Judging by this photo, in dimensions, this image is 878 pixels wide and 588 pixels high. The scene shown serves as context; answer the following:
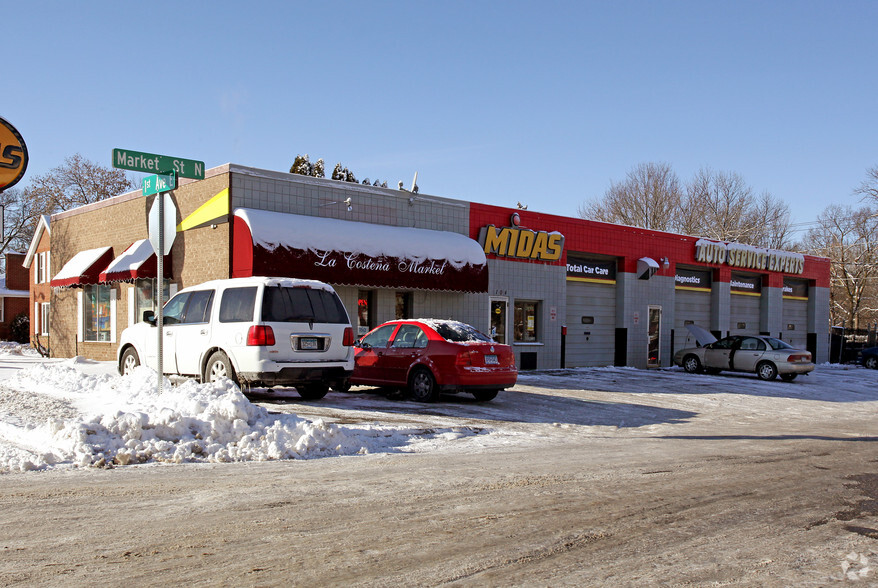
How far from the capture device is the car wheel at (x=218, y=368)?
1214cm

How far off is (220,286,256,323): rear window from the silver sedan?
17.6m

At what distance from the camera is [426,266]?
66.3ft

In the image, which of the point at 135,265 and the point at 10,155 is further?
the point at 135,265

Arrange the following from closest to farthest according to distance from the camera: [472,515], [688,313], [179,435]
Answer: [472,515]
[179,435]
[688,313]

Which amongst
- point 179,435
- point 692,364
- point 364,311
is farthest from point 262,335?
point 692,364

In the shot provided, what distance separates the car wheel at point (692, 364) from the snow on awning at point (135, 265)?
55.9ft

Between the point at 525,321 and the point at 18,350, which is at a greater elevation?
the point at 525,321

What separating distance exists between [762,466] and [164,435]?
6.54m

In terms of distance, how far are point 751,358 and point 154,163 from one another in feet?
64.9

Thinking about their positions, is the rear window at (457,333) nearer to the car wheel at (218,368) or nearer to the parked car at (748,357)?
the car wheel at (218,368)

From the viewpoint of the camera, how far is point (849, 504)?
6660 mm

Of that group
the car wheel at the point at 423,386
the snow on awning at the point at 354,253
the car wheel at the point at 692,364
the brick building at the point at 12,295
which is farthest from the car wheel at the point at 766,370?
the brick building at the point at 12,295

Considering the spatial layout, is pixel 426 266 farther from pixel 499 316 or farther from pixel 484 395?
pixel 484 395

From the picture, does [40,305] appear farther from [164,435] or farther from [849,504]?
[849,504]
